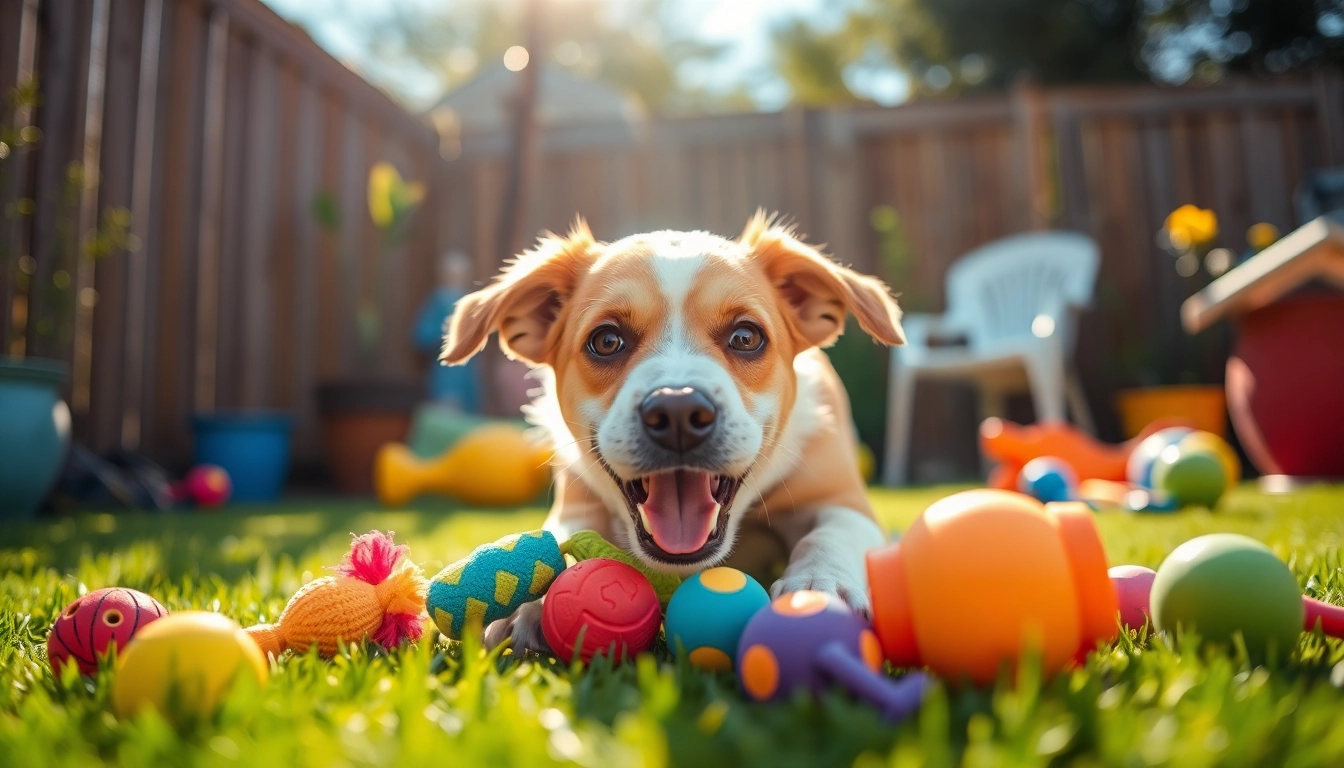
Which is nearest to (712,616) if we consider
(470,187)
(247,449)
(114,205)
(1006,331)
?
(247,449)

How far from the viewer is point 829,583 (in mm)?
1720

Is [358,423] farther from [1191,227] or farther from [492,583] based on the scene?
[1191,227]

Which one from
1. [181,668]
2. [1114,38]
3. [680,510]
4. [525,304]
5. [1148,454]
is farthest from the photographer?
[1114,38]

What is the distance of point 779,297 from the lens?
8.20ft

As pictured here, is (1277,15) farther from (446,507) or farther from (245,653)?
(245,653)

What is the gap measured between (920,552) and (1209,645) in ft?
1.68

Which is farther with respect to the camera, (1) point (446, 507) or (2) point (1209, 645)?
(1) point (446, 507)

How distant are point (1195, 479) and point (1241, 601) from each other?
112 inches

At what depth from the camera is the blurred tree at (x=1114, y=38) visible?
15.6 metres

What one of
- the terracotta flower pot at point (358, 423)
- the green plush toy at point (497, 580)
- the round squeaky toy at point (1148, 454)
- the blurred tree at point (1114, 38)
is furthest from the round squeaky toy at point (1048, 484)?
the blurred tree at point (1114, 38)

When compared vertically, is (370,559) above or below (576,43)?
below

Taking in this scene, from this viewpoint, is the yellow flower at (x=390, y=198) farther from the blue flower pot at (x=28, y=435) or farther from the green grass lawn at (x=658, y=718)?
the green grass lawn at (x=658, y=718)

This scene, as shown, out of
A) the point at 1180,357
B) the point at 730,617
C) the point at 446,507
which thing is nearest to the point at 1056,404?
the point at 1180,357

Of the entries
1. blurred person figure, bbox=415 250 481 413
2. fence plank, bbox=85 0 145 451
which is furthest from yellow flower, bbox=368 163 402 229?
fence plank, bbox=85 0 145 451
